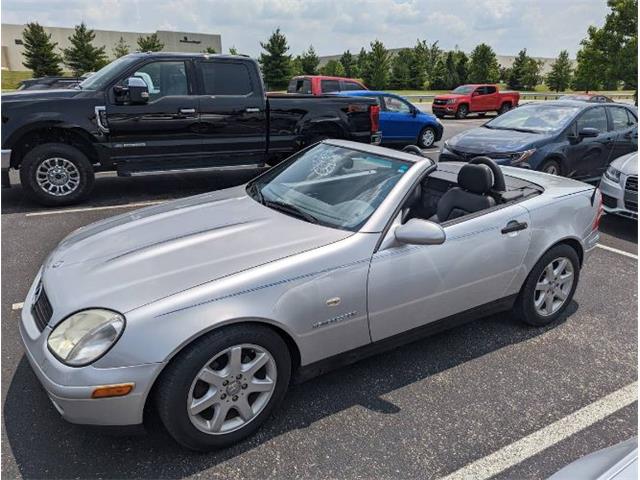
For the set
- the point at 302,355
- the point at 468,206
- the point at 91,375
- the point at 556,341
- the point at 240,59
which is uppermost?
the point at 240,59

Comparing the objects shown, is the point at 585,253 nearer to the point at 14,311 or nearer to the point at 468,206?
the point at 468,206

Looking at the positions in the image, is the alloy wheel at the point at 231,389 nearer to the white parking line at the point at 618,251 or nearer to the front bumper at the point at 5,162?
the white parking line at the point at 618,251

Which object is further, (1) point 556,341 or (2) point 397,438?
(1) point 556,341

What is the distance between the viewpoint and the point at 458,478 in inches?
93.3

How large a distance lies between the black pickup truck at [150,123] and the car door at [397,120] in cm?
456

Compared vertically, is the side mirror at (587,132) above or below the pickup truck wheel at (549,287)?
above

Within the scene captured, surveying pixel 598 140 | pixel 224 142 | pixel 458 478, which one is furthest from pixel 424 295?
pixel 598 140

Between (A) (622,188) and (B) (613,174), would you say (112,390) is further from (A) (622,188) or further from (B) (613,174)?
(B) (613,174)

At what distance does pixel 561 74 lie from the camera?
45406 millimetres

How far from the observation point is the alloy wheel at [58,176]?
6.44 meters

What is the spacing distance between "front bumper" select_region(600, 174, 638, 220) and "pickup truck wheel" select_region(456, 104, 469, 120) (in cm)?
1764

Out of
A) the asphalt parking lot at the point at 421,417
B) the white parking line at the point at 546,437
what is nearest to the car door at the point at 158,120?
the asphalt parking lot at the point at 421,417

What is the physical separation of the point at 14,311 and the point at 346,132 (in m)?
5.78

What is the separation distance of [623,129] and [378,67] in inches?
1445
